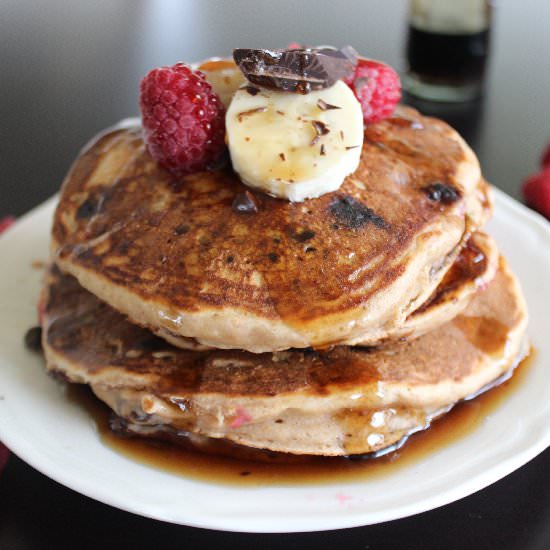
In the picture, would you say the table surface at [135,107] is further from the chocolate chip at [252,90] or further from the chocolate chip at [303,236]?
the chocolate chip at [252,90]

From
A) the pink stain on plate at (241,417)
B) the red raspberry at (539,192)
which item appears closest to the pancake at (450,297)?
the pink stain on plate at (241,417)

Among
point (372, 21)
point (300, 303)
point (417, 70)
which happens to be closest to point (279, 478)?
point (300, 303)

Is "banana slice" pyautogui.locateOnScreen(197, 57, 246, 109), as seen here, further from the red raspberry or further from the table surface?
the red raspberry

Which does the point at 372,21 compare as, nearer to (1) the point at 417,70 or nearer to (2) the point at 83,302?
(1) the point at 417,70

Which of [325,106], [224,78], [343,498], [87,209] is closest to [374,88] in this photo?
[325,106]

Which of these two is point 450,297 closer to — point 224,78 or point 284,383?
point 284,383

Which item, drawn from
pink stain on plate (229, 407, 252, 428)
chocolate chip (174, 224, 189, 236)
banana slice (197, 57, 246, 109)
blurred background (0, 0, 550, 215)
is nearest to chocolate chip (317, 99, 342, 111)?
banana slice (197, 57, 246, 109)
